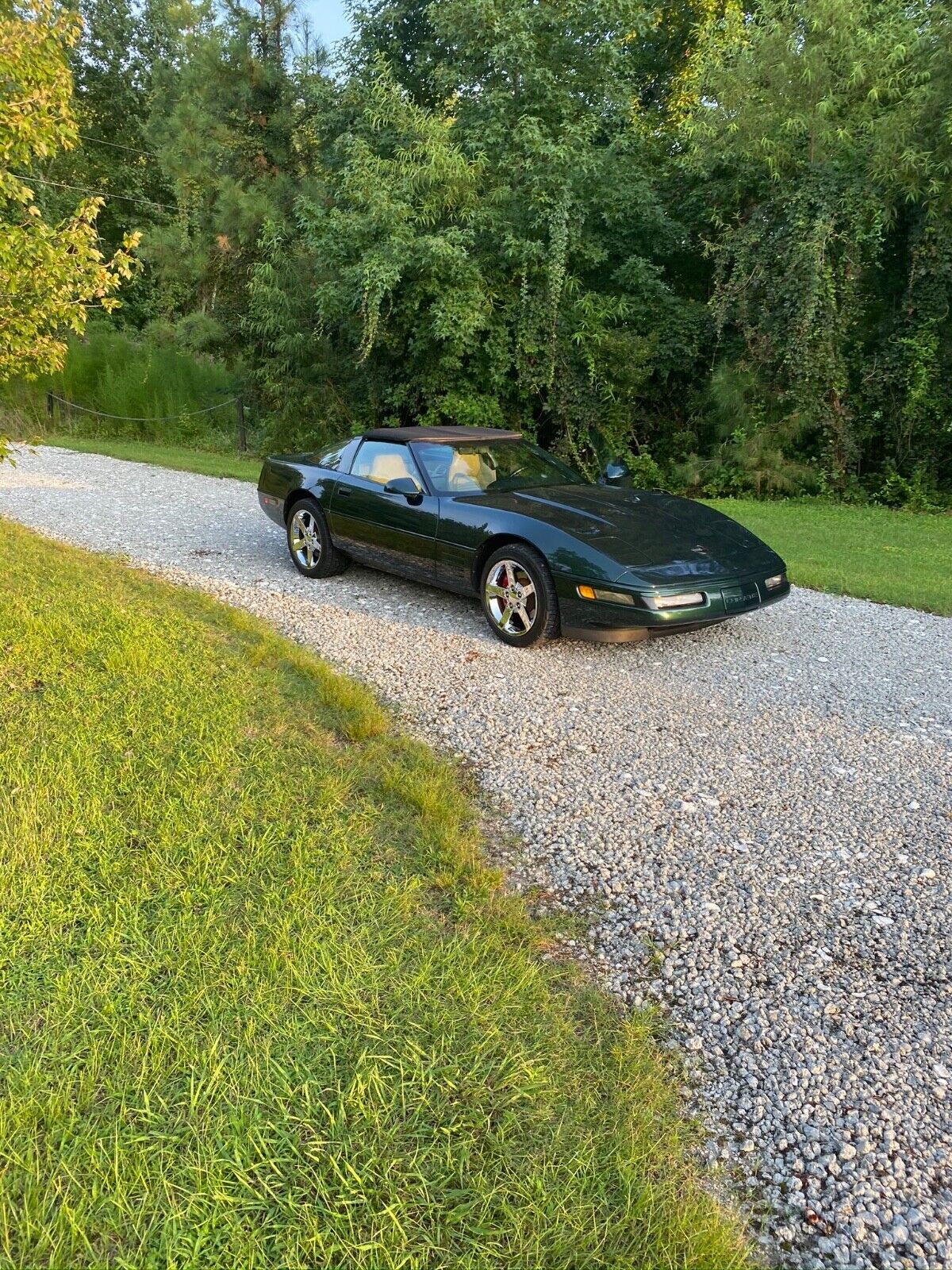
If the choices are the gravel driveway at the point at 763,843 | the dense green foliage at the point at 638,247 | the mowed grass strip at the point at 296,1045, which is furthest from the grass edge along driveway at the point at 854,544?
the mowed grass strip at the point at 296,1045

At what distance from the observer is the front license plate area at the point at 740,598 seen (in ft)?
14.6

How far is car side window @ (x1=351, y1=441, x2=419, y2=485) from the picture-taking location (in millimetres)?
5622

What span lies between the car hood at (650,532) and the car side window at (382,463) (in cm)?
72

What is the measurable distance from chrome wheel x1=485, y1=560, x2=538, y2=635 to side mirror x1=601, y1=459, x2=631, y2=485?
4.79ft

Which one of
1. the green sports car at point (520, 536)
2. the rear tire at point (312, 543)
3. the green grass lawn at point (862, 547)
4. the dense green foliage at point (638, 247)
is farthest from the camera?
the dense green foliage at point (638, 247)

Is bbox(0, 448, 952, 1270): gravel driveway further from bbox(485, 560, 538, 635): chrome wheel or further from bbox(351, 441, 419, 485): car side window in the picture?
bbox(351, 441, 419, 485): car side window

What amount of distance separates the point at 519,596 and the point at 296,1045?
330 cm

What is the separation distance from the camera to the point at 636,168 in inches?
530

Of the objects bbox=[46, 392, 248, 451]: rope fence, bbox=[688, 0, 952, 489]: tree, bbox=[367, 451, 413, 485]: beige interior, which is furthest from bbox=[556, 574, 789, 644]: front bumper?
bbox=[46, 392, 248, 451]: rope fence

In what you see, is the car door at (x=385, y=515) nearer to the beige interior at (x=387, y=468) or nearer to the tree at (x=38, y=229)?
the beige interior at (x=387, y=468)

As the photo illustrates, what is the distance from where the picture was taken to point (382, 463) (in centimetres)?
579

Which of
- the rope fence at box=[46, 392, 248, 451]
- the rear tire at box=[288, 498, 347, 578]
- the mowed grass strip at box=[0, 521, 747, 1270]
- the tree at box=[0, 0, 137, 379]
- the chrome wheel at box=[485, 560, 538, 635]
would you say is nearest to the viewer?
the mowed grass strip at box=[0, 521, 747, 1270]

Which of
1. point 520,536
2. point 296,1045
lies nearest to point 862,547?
point 520,536

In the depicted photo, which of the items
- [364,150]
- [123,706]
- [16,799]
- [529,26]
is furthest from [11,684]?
[529,26]
